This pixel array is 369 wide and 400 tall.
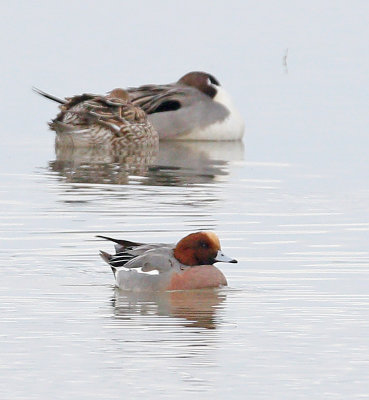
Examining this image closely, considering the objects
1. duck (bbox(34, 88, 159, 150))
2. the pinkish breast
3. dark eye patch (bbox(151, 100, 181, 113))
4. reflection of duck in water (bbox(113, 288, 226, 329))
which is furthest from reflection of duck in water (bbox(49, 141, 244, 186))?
reflection of duck in water (bbox(113, 288, 226, 329))

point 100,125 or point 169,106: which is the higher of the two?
point 169,106

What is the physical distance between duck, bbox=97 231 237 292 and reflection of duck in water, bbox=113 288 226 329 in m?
0.06

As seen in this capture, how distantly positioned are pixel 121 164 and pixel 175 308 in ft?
26.6

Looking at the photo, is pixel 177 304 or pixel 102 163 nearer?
pixel 177 304

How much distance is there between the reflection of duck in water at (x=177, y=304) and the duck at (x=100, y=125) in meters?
9.06

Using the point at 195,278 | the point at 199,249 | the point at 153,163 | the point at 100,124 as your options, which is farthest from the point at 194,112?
the point at 195,278

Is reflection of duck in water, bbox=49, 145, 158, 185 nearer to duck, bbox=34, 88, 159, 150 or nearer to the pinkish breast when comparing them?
duck, bbox=34, 88, 159, 150

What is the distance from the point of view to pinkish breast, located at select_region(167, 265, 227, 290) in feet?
41.8

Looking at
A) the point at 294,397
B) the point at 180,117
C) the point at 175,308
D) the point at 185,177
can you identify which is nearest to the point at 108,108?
the point at 180,117

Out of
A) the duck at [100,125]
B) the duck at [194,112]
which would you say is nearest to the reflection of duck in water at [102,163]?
the duck at [100,125]

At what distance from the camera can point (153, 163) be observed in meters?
20.1

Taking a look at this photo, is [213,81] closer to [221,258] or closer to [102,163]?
[102,163]

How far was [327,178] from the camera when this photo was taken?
18.4 metres

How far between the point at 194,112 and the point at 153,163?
3.14m
